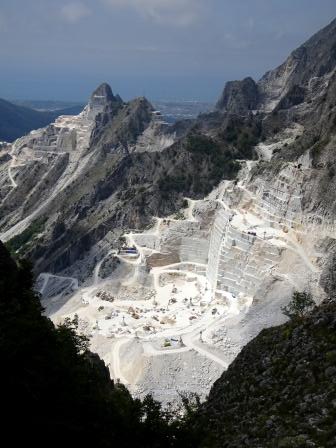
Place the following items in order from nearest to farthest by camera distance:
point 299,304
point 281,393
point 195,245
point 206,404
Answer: point 281,393 < point 206,404 < point 299,304 < point 195,245

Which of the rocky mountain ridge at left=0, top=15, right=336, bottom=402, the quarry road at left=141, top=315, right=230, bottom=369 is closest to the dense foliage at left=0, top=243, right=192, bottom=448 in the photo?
the rocky mountain ridge at left=0, top=15, right=336, bottom=402

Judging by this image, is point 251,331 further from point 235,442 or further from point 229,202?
point 235,442

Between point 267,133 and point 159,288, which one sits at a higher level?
point 267,133

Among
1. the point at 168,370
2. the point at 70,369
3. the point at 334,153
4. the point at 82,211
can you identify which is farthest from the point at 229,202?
the point at 70,369

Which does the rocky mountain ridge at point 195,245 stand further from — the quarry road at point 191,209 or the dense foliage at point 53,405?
the dense foliage at point 53,405

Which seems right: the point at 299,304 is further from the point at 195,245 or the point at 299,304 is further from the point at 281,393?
the point at 281,393

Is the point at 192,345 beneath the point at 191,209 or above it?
beneath

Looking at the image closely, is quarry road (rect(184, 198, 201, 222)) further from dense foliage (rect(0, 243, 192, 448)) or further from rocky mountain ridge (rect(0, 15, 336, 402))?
dense foliage (rect(0, 243, 192, 448))

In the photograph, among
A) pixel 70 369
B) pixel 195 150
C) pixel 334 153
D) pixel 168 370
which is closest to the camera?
pixel 70 369

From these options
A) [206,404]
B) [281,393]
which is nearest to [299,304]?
[206,404]
